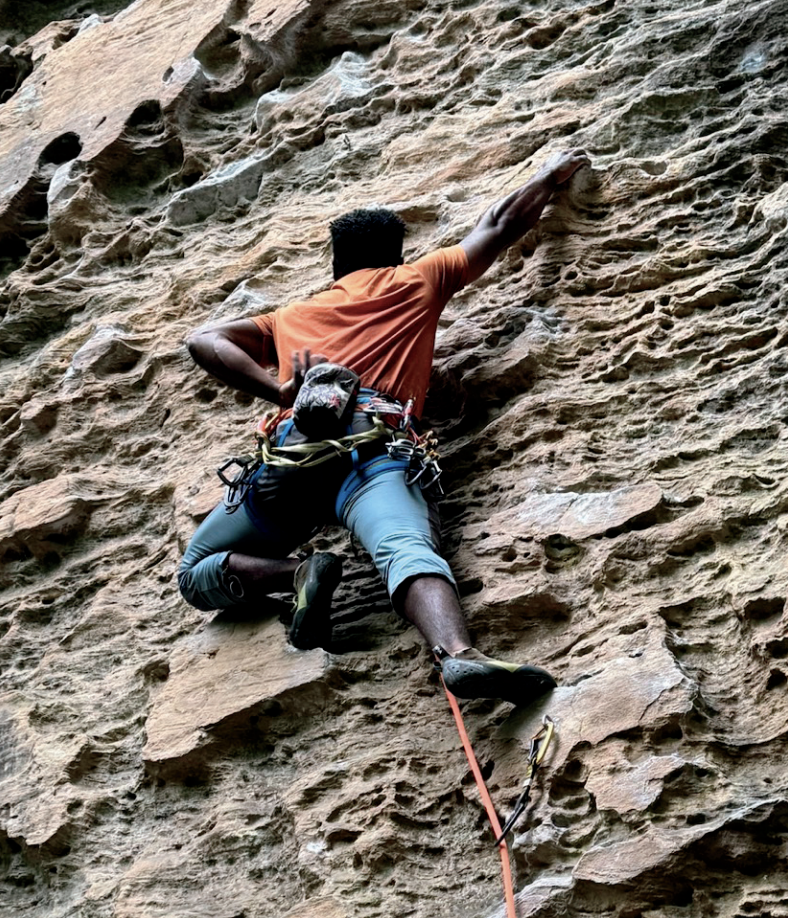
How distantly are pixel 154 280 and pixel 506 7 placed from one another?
2.18 m

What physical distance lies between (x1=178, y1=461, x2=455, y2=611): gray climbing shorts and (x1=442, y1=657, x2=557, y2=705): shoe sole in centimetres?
44

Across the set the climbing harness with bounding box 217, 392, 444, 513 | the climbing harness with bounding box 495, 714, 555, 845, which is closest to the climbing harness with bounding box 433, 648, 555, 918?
the climbing harness with bounding box 495, 714, 555, 845

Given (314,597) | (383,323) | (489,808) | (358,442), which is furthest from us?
(383,323)

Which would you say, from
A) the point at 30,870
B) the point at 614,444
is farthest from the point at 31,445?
the point at 614,444

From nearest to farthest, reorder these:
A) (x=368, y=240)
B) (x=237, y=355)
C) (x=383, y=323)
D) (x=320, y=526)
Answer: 1. (x=320, y=526)
2. (x=383, y=323)
3. (x=237, y=355)
4. (x=368, y=240)

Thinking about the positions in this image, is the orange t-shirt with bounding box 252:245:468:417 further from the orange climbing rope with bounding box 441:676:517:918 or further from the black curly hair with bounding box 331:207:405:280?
the orange climbing rope with bounding box 441:676:517:918

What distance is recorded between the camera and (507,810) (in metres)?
3.81

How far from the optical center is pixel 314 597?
175 inches

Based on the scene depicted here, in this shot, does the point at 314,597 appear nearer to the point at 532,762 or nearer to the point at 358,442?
the point at 358,442

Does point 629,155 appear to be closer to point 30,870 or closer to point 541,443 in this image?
point 541,443

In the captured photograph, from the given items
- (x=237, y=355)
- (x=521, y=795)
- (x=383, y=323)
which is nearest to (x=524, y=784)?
(x=521, y=795)

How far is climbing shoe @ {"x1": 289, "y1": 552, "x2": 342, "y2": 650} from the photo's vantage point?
4434mm

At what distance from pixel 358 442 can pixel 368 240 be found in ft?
3.51

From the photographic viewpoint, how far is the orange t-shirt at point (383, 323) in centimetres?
489
